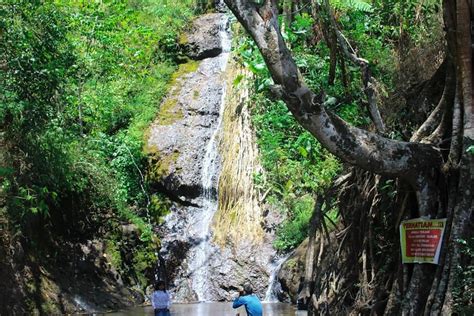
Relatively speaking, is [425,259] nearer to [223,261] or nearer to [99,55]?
[223,261]

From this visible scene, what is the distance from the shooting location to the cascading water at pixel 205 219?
18766 millimetres

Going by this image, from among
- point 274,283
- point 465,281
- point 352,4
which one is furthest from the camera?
point 274,283

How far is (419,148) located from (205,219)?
13.1m

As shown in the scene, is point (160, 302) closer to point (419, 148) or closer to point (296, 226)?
point (419, 148)

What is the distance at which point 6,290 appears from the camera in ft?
42.3

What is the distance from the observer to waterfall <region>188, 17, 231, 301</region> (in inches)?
738

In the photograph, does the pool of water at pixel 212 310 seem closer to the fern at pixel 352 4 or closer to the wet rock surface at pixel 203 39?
the fern at pixel 352 4

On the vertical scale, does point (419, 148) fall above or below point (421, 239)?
above

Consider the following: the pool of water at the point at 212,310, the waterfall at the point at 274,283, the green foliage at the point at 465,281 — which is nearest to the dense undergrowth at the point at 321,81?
the waterfall at the point at 274,283

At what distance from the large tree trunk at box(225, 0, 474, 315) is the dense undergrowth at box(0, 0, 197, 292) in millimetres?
4508

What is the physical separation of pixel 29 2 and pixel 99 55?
23.7ft

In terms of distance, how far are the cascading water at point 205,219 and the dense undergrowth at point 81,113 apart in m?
1.34

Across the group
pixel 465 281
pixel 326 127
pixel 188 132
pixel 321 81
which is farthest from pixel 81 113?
pixel 465 281

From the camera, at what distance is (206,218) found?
1998cm
